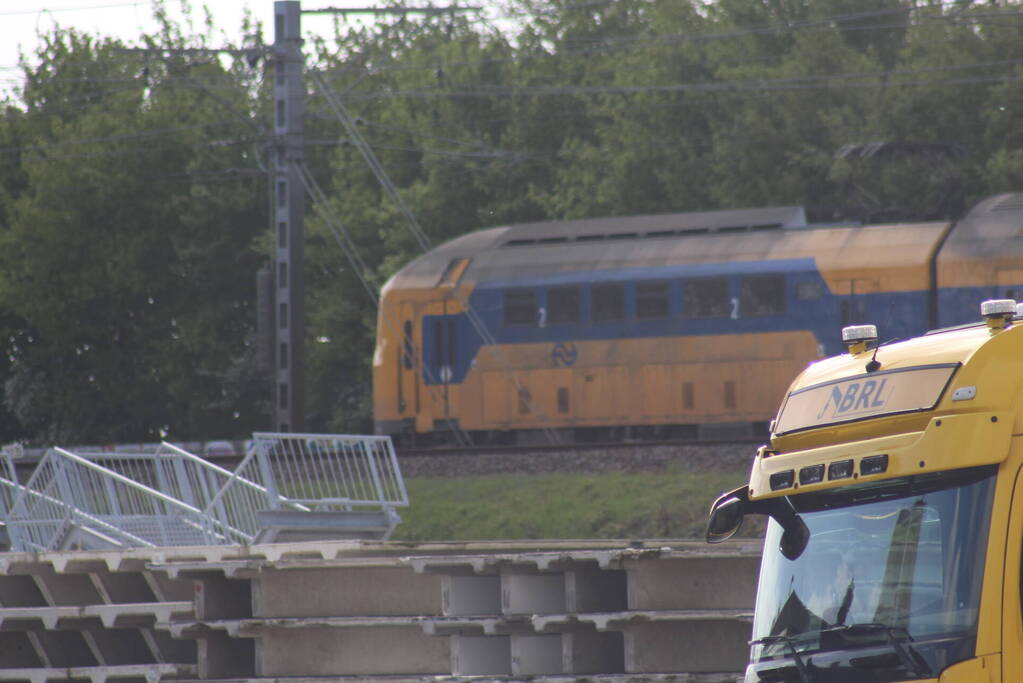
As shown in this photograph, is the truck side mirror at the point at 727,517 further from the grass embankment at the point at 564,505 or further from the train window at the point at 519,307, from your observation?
the train window at the point at 519,307

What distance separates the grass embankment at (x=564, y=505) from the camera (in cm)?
2336

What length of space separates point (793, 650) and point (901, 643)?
0.57m

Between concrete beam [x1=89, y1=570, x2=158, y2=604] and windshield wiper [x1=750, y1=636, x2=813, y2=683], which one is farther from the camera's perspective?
concrete beam [x1=89, y1=570, x2=158, y2=604]

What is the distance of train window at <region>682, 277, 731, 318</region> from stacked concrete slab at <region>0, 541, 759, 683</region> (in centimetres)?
1499

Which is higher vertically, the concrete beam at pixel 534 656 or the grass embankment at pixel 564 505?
the concrete beam at pixel 534 656

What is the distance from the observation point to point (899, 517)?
24.4 ft

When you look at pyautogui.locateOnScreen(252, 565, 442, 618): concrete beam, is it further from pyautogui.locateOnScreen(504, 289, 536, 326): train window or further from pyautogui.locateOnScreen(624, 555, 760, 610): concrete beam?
pyautogui.locateOnScreen(504, 289, 536, 326): train window

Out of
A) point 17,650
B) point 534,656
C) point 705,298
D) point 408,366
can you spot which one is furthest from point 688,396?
point 534,656

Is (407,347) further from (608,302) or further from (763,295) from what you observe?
(763,295)

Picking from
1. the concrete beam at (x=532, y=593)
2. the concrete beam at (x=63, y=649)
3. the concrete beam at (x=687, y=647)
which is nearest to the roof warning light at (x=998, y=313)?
the concrete beam at (x=687, y=647)

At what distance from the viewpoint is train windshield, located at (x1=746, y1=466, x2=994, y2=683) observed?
7.08 meters

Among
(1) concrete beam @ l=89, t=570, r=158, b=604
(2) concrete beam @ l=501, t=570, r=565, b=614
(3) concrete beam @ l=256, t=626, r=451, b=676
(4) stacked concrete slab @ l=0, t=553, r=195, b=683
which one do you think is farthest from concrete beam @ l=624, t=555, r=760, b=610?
(1) concrete beam @ l=89, t=570, r=158, b=604

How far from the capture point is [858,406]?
309 inches

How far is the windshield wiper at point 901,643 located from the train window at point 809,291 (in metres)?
20.8
